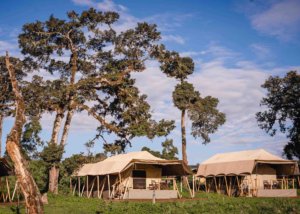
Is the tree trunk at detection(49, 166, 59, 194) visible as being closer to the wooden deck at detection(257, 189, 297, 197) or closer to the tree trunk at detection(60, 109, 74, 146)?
the tree trunk at detection(60, 109, 74, 146)

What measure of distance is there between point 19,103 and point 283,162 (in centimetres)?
2566

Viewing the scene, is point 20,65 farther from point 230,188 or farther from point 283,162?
point 283,162

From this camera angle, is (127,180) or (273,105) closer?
(127,180)

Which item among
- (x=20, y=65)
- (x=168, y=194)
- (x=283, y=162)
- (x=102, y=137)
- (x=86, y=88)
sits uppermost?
(x=20, y=65)

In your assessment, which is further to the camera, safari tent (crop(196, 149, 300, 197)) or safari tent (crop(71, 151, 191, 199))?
safari tent (crop(196, 149, 300, 197))

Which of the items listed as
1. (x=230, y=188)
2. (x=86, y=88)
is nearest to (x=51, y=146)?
(x=86, y=88)

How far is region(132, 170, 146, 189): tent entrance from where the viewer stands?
31.9 meters

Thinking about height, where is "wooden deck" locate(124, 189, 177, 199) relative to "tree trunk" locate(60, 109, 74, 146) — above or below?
below

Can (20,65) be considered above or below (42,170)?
above

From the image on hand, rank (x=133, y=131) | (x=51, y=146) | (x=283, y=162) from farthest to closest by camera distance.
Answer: (x=133, y=131) → (x=283, y=162) → (x=51, y=146)

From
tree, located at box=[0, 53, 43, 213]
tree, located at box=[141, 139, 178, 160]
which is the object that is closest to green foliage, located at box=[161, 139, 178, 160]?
tree, located at box=[141, 139, 178, 160]

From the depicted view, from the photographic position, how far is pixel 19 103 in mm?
16375

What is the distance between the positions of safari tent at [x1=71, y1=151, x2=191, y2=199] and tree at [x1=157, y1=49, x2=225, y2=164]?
9.98 metres

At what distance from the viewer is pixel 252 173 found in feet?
116
